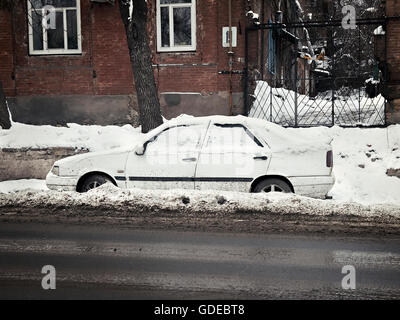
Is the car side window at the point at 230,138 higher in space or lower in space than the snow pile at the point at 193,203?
higher

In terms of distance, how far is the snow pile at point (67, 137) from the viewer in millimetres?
13492

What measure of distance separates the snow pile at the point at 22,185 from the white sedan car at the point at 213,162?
Answer: 232cm

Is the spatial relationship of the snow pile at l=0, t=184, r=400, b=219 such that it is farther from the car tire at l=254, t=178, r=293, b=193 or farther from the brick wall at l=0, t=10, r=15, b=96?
the brick wall at l=0, t=10, r=15, b=96

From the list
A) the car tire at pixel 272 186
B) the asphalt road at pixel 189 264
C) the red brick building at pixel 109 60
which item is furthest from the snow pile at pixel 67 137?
the asphalt road at pixel 189 264

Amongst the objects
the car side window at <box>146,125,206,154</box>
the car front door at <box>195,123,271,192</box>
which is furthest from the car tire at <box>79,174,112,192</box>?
the car front door at <box>195,123,271,192</box>

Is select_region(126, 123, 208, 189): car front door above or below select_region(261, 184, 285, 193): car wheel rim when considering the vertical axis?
above

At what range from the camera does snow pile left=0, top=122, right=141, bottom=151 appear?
1349cm

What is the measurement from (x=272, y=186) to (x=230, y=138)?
1.08m

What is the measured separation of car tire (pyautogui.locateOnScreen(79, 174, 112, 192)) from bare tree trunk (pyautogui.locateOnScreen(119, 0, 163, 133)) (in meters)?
4.12

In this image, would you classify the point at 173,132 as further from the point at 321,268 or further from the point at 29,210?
the point at 321,268

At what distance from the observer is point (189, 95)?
53.0 ft

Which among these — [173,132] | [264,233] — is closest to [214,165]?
[173,132]

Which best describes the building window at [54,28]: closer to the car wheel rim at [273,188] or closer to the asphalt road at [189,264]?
the car wheel rim at [273,188]

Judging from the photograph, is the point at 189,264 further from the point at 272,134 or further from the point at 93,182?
the point at 93,182
